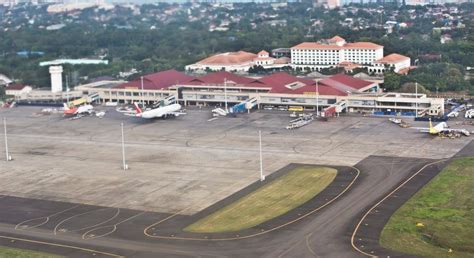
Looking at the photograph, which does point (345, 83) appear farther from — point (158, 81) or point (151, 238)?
point (151, 238)

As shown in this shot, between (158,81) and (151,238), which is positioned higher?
(158,81)

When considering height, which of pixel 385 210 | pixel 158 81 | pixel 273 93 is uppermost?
pixel 158 81

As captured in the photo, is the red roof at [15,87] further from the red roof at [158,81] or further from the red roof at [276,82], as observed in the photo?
the red roof at [276,82]

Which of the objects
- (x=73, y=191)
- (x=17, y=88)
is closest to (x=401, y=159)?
(x=73, y=191)

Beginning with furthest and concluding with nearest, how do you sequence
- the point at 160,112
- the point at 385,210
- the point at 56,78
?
the point at 56,78
the point at 160,112
the point at 385,210

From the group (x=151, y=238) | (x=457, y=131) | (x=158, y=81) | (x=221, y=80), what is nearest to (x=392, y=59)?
(x=221, y=80)

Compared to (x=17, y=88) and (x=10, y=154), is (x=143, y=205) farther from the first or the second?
(x=17, y=88)

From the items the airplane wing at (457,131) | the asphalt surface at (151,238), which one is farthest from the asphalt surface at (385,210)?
the airplane wing at (457,131)
